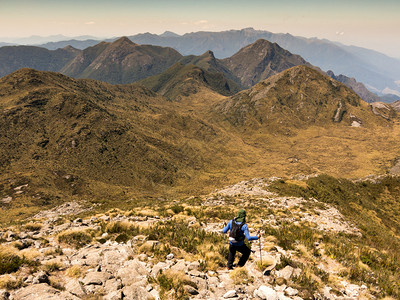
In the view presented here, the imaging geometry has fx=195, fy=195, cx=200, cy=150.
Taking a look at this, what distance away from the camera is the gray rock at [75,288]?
8794mm

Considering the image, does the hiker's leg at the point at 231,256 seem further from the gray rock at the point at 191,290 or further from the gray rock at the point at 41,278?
the gray rock at the point at 41,278

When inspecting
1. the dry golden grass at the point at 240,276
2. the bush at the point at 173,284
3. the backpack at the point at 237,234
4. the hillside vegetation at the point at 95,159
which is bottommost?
the hillside vegetation at the point at 95,159

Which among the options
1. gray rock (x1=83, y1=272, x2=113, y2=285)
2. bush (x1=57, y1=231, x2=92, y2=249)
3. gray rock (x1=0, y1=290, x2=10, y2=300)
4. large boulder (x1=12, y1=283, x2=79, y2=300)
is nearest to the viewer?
gray rock (x1=0, y1=290, x2=10, y2=300)

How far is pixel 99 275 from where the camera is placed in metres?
10.1

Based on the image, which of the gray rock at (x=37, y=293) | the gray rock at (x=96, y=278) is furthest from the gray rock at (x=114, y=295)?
the gray rock at (x=37, y=293)

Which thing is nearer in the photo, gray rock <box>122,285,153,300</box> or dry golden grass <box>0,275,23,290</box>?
dry golden grass <box>0,275,23,290</box>

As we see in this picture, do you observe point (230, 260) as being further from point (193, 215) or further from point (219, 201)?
point (219, 201)

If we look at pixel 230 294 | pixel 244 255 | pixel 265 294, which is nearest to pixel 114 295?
pixel 230 294

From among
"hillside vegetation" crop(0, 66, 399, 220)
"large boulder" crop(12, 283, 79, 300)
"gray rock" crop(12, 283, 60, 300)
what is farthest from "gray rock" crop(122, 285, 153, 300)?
"hillside vegetation" crop(0, 66, 399, 220)

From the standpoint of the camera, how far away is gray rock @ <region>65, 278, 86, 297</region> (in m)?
8.79

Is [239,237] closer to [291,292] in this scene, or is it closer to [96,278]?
[291,292]

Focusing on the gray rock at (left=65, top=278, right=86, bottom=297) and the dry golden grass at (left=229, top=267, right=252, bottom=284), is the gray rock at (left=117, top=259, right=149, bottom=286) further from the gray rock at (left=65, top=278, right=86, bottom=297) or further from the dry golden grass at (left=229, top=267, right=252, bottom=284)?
the dry golden grass at (left=229, top=267, right=252, bottom=284)

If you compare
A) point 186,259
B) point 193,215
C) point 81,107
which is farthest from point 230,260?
point 81,107

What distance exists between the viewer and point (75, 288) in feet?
29.8
